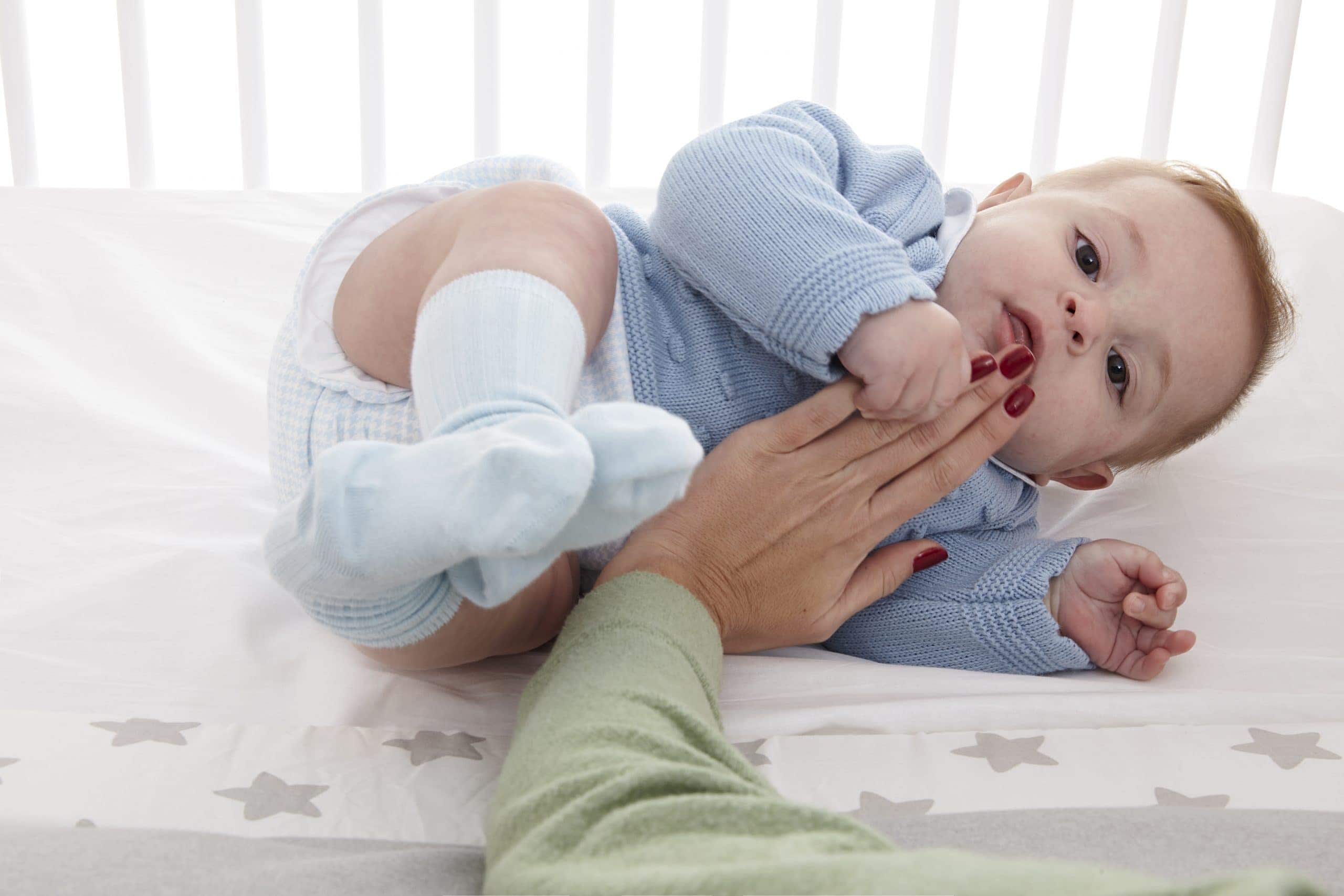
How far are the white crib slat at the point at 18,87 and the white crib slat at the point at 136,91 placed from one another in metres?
0.14

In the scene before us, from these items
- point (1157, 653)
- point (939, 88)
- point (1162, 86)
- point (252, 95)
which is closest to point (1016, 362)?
point (1157, 653)

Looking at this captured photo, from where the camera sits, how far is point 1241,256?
956mm

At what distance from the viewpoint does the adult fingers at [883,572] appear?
887mm

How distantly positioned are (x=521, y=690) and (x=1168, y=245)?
646mm

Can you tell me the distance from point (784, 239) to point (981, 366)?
0.20m

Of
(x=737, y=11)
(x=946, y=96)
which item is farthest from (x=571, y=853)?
(x=737, y=11)

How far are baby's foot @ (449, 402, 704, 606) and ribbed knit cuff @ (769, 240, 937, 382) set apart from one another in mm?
238

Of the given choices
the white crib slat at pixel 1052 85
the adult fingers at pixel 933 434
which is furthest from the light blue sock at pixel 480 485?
the white crib slat at pixel 1052 85

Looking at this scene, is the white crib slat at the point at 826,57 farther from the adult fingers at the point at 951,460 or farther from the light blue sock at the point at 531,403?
the light blue sock at the point at 531,403

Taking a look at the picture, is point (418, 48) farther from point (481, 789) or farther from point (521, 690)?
point (481, 789)

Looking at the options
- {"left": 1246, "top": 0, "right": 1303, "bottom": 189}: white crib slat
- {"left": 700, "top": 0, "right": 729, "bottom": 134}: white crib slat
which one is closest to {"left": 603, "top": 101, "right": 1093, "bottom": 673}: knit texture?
{"left": 700, "top": 0, "right": 729, "bottom": 134}: white crib slat

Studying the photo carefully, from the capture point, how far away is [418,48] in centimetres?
189

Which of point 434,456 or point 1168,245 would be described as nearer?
point 434,456

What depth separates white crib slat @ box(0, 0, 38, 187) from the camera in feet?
5.81
